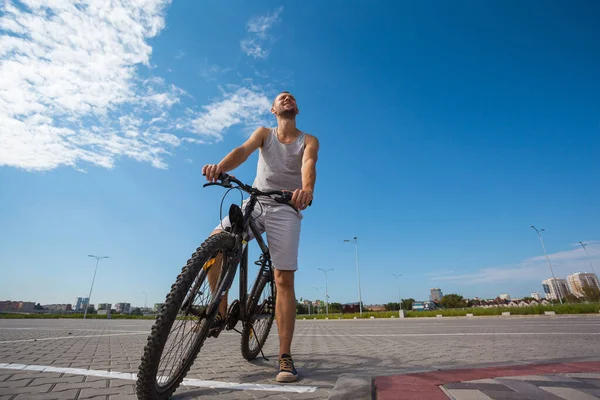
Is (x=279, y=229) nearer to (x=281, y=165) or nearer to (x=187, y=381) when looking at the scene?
(x=281, y=165)

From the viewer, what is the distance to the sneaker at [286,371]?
6.47ft

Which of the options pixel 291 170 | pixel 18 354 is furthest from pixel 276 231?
pixel 18 354

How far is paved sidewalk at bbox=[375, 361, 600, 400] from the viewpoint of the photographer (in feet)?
4.67

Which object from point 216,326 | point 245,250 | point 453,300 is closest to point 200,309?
point 216,326

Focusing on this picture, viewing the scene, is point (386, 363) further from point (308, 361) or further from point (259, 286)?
point (259, 286)

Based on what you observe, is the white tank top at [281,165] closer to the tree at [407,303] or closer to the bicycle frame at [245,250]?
A: the bicycle frame at [245,250]

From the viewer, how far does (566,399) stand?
1.34 m

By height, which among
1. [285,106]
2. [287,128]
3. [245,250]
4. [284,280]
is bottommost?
[284,280]

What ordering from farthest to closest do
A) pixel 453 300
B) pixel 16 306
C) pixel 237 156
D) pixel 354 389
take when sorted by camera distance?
1. pixel 16 306
2. pixel 453 300
3. pixel 237 156
4. pixel 354 389

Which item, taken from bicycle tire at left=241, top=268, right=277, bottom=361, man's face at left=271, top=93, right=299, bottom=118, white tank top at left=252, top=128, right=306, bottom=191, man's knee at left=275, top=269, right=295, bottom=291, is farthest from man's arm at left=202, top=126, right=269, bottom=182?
bicycle tire at left=241, top=268, right=277, bottom=361

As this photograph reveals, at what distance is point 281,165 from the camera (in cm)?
287

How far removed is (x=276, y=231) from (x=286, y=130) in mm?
1065

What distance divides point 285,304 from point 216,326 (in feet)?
1.95

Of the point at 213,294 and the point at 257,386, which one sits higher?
the point at 213,294
